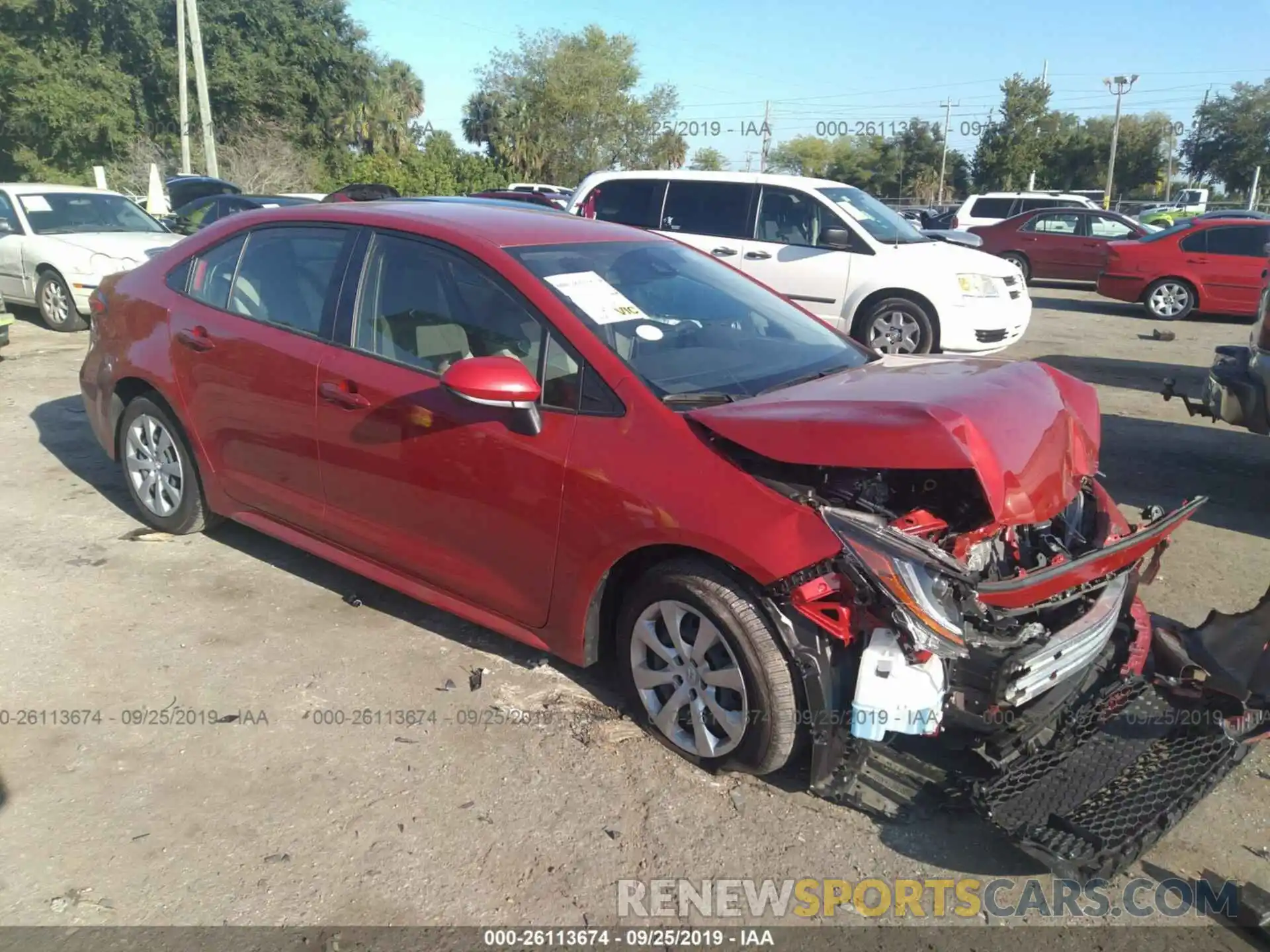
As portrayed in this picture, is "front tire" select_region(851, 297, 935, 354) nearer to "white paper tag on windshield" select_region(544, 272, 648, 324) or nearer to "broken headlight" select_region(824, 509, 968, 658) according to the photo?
"white paper tag on windshield" select_region(544, 272, 648, 324)

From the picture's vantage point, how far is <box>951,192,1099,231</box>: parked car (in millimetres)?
20656

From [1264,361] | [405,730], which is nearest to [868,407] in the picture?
[405,730]

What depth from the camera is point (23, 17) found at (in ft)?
123

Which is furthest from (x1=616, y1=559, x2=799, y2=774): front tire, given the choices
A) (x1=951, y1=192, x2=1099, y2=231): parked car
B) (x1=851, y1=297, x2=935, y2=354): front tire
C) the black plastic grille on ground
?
(x1=951, y1=192, x2=1099, y2=231): parked car

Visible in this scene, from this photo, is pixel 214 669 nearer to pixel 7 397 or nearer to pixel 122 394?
pixel 122 394

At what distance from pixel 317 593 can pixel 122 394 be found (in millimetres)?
1622

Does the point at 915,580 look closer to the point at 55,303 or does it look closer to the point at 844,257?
the point at 844,257

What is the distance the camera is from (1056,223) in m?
18.1

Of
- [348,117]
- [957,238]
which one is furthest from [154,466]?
[348,117]

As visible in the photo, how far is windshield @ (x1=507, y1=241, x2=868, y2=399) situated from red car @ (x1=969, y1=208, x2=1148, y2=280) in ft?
49.7

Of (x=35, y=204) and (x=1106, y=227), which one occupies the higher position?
(x=35, y=204)

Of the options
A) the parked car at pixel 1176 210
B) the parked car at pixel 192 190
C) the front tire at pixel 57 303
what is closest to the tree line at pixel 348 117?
the parked car at pixel 1176 210

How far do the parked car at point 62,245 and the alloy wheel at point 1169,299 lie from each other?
13621 millimetres

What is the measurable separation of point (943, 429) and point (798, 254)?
7436 mm
